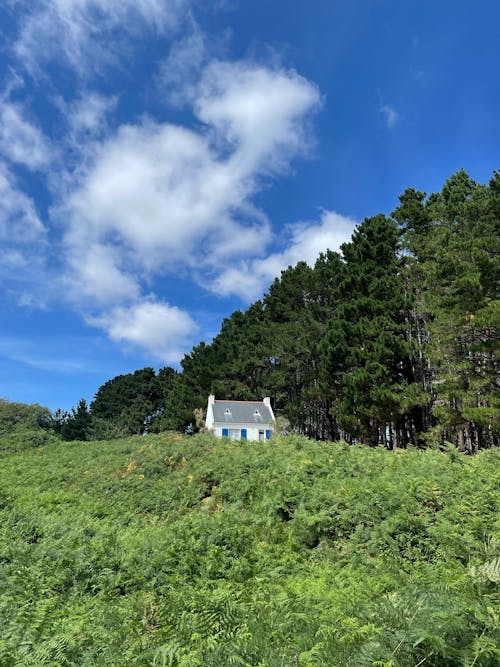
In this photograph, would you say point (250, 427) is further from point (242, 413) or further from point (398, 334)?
point (398, 334)

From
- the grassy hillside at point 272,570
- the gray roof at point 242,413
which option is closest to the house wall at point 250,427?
the gray roof at point 242,413

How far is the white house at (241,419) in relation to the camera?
40781mm

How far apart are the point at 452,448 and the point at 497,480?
11.5ft

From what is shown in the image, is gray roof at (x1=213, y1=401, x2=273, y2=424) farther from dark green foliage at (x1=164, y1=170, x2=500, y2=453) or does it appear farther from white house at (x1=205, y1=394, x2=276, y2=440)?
dark green foliage at (x1=164, y1=170, x2=500, y2=453)

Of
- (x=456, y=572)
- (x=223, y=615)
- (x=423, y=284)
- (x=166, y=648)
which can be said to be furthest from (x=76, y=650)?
(x=423, y=284)

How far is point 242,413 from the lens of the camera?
139 ft

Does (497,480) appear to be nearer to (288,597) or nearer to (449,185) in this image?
(288,597)

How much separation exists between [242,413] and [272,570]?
3649 centimetres

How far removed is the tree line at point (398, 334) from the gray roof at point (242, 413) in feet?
7.20

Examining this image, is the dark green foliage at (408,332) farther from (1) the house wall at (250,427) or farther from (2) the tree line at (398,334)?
(1) the house wall at (250,427)

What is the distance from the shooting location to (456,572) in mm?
4664

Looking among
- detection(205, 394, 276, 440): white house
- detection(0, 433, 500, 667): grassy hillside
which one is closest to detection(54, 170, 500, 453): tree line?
detection(205, 394, 276, 440): white house

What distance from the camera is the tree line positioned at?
20547 millimetres

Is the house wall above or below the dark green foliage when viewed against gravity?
below
